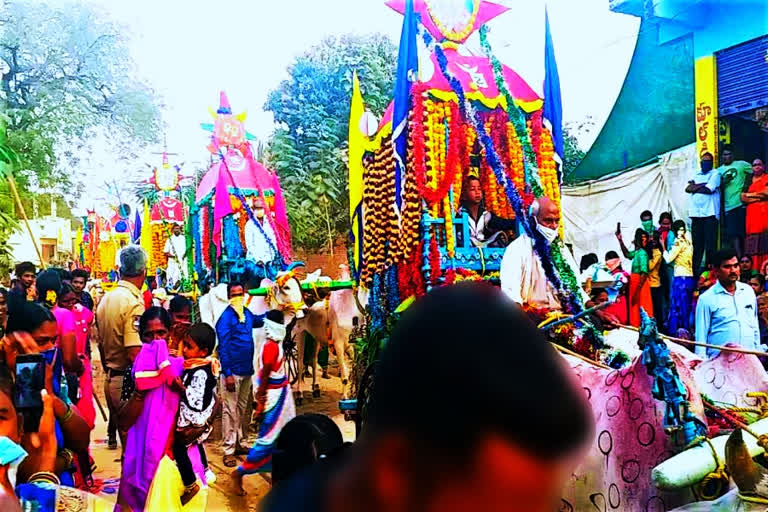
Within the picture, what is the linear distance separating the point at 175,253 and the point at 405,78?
23.4 feet

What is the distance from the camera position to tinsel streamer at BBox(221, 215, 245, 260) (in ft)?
27.4

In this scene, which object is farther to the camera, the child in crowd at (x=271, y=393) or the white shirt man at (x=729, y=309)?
the white shirt man at (x=729, y=309)

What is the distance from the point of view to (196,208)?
9.29 m

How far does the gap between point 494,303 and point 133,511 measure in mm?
3372

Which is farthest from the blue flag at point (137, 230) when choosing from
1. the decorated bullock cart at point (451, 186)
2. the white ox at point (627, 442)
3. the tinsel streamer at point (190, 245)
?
the white ox at point (627, 442)

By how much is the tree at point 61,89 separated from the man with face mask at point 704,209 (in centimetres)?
626

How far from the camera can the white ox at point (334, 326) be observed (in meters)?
8.14

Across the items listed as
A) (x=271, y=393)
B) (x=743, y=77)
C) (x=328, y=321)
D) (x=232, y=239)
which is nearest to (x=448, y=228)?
(x=271, y=393)

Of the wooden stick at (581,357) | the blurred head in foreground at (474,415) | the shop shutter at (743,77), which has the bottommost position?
the wooden stick at (581,357)

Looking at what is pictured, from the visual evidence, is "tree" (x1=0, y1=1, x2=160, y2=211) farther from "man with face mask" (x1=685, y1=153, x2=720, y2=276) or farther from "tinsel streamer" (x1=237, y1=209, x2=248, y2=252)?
"man with face mask" (x1=685, y1=153, x2=720, y2=276)

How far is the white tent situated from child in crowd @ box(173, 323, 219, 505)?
647 cm

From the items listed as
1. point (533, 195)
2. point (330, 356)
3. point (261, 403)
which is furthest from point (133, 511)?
point (330, 356)

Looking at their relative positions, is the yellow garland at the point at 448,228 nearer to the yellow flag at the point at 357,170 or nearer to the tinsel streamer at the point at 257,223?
the yellow flag at the point at 357,170

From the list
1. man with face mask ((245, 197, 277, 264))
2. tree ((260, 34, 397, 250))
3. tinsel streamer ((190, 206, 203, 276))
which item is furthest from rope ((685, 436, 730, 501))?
tree ((260, 34, 397, 250))
